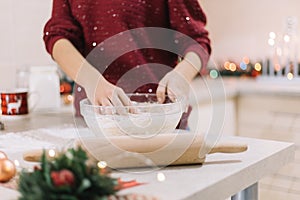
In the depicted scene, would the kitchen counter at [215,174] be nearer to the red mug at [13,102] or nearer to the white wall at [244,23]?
the red mug at [13,102]

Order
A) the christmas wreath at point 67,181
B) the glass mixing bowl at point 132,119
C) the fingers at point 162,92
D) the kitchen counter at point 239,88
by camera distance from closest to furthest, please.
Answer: the christmas wreath at point 67,181 → the glass mixing bowl at point 132,119 → the fingers at point 162,92 → the kitchen counter at point 239,88

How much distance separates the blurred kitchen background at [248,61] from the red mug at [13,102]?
26 centimetres

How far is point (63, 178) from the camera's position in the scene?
0.51 metres

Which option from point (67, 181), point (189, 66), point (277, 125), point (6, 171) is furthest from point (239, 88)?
point (67, 181)

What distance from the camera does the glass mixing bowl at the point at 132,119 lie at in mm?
791

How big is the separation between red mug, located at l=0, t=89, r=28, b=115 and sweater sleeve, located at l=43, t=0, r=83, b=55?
31 cm

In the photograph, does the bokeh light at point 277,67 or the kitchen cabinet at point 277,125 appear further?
the bokeh light at point 277,67

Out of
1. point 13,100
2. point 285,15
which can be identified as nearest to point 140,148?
point 13,100

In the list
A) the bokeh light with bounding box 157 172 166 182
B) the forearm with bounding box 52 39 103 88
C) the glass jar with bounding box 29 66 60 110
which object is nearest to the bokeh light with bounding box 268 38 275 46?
the glass jar with bounding box 29 66 60 110

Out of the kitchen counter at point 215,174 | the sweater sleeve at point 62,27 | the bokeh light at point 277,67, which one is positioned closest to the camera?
the kitchen counter at point 215,174

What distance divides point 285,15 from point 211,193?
2.06 m

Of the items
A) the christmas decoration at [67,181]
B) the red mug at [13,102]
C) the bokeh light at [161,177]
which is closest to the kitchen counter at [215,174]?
the bokeh light at [161,177]

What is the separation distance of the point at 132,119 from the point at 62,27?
0.47 m

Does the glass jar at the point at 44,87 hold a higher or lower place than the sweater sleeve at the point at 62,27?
lower
